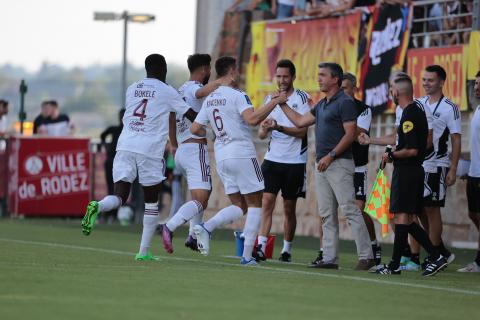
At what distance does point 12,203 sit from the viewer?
28219 mm

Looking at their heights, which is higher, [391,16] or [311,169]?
[391,16]

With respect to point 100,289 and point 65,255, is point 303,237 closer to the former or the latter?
point 65,255

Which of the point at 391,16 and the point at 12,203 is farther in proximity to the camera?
the point at 12,203

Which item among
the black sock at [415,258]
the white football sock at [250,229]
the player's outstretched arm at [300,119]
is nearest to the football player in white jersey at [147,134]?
the white football sock at [250,229]

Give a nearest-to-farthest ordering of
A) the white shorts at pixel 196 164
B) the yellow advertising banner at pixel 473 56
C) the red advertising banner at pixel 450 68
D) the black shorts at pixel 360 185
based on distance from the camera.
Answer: the white shorts at pixel 196 164
the black shorts at pixel 360 185
the yellow advertising banner at pixel 473 56
the red advertising banner at pixel 450 68

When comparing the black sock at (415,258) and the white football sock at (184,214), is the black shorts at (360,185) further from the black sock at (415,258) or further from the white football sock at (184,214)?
the white football sock at (184,214)

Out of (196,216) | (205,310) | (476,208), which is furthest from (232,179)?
(205,310)

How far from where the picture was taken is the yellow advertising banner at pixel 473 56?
2016 centimetres

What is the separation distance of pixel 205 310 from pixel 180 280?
230cm

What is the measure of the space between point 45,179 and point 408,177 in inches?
612

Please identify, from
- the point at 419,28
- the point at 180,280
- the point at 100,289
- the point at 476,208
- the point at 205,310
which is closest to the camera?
the point at 205,310

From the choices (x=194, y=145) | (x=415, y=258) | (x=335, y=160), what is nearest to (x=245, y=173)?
(x=335, y=160)

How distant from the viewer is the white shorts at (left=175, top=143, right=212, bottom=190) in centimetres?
1543

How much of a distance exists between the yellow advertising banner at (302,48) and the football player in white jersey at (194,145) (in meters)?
7.60
